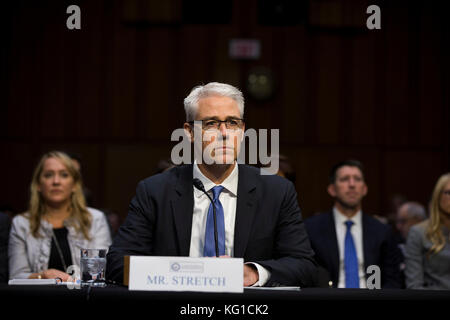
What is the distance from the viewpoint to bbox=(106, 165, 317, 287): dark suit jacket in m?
2.28

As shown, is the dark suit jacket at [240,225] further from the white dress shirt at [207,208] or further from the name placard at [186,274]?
the name placard at [186,274]

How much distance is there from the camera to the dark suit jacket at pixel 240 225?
7.47 ft

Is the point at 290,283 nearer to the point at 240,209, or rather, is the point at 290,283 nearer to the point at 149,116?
the point at 240,209

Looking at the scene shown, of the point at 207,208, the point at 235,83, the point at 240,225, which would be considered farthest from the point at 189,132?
the point at 235,83

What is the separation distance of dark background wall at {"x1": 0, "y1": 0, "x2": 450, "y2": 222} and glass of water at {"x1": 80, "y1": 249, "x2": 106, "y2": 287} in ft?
17.5

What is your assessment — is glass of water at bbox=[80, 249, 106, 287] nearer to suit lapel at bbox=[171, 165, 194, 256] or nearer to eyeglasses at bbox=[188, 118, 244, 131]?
suit lapel at bbox=[171, 165, 194, 256]

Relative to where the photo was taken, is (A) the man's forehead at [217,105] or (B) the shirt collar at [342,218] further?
(B) the shirt collar at [342,218]

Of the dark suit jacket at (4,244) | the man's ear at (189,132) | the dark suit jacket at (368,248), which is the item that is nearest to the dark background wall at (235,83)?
the dark suit jacket at (368,248)

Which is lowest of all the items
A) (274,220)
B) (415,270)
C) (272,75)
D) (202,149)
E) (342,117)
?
(415,270)

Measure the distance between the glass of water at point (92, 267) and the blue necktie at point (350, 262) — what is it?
2.01 metres

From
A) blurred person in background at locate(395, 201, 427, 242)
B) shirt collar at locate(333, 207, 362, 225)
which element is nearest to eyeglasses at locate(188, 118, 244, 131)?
shirt collar at locate(333, 207, 362, 225)

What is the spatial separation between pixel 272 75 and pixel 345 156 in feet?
4.44
